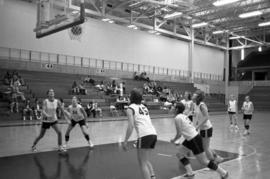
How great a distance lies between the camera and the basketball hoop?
76.7 feet

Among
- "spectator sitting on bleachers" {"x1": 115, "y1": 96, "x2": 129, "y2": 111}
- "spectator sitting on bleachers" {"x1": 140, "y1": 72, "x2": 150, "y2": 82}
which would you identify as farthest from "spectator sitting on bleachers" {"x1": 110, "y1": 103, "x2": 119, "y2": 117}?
"spectator sitting on bleachers" {"x1": 140, "y1": 72, "x2": 150, "y2": 82}

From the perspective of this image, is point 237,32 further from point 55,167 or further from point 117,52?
point 55,167

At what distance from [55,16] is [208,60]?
98.6ft

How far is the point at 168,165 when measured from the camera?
6441mm

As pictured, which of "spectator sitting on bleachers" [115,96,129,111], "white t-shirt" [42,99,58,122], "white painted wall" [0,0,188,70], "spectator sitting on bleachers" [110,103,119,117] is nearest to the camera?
"white t-shirt" [42,99,58,122]

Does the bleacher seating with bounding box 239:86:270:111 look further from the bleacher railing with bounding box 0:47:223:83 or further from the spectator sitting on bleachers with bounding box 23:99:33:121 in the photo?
the spectator sitting on bleachers with bounding box 23:99:33:121

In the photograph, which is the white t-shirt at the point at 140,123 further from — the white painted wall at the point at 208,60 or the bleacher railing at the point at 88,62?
the white painted wall at the point at 208,60

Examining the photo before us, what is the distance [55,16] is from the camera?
10.9 metres

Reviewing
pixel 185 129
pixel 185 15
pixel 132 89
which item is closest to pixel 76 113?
pixel 132 89

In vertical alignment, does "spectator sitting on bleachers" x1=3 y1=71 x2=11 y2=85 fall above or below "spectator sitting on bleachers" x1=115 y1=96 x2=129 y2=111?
above

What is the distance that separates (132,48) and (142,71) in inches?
111

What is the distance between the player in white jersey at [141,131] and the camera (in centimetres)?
409

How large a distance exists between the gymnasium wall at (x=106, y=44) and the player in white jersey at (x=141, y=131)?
12699 millimetres

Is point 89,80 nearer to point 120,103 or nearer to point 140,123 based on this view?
point 120,103
